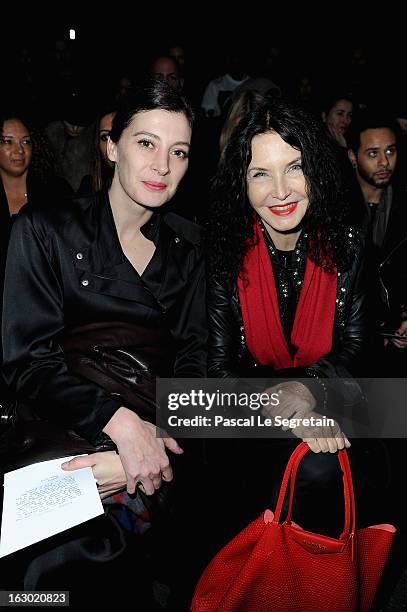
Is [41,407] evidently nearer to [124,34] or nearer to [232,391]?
[232,391]

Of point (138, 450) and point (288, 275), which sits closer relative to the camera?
point (138, 450)

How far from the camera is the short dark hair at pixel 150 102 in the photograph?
6.03ft

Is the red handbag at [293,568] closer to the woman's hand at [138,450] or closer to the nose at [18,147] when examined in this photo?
the woman's hand at [138,450]

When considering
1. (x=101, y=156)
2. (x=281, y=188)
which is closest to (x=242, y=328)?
(x=281, y=188)

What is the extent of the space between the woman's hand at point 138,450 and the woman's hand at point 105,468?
1.6 inches

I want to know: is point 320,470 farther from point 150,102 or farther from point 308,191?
point 150,102

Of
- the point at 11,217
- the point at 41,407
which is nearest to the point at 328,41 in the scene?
the point at 11,217

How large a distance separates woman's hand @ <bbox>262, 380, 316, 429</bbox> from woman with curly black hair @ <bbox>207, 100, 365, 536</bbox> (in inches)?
1.0

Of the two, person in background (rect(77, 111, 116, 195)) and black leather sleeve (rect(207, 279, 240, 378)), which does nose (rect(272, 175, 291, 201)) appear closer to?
black leather sleeve (rect(207, 279, 240, 378))

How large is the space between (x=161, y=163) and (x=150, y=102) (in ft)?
0.69

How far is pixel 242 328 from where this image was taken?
2.23 m

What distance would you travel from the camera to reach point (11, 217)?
127 inches

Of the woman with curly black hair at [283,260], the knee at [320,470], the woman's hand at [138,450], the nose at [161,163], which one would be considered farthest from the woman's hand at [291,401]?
the nose at [161,163]

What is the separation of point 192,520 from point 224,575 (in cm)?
89
